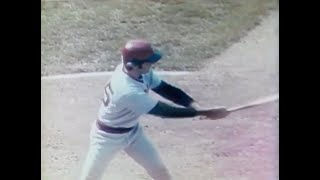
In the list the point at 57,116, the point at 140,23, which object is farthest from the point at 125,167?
the point at 140,23

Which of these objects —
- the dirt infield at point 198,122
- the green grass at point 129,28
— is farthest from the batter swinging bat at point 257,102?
the green grass at point 129,28

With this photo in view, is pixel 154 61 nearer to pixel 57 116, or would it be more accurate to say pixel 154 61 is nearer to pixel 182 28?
pixel 182 28

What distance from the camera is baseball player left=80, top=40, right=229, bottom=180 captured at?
202cm

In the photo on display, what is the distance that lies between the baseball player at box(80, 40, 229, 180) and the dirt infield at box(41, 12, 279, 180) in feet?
0.05

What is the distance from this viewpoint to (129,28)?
2045mm

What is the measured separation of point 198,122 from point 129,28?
0.26 metres

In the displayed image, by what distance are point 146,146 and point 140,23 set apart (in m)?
0.28

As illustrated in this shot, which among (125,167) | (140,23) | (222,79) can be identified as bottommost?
A: (125,167)

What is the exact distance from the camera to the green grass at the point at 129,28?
2.04 metres

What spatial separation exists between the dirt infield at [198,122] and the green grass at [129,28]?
3 cm

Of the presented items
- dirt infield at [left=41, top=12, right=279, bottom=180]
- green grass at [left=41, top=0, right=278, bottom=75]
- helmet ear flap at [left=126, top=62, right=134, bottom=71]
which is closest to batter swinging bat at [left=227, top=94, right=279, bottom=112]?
dirt infield at [left=41, top=12, right=279, bottom=180]

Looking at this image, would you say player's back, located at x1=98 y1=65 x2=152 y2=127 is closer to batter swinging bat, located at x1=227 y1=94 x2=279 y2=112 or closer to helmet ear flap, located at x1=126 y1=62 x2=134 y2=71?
helmet ear flap, located at x1=126 y1=62 x2=134 y2=71

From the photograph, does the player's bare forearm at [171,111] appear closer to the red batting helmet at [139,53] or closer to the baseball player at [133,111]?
the baseball player at [133,111]
